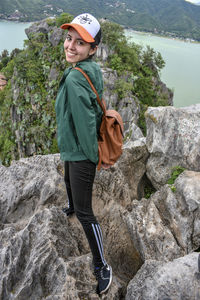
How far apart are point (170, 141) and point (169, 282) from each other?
3.70 metres

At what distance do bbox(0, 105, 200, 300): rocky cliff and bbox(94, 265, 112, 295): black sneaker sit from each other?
0.08 m

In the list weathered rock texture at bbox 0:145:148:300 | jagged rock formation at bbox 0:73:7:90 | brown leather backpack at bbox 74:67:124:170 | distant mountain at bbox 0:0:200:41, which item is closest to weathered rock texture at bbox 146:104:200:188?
weathered rock texture at bbox 0:145:148:300

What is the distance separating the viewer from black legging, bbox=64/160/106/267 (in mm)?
2428

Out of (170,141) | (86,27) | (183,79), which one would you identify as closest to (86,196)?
(86,27)

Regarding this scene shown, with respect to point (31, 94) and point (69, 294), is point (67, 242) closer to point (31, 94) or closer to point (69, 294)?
point (69, 294)

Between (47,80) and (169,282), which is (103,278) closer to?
(169,282)

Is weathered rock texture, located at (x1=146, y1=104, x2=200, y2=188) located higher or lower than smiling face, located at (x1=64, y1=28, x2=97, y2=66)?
lower

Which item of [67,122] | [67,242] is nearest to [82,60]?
[67,122]

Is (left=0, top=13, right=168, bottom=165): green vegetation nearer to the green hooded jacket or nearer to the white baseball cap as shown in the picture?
the white baseball cap

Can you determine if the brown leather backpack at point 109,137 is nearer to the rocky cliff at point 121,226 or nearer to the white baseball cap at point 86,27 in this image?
the white baseball cap at point 86,27

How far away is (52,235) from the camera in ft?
9.43

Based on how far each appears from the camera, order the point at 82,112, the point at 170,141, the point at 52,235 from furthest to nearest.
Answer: the point at 170,141 < the point at 52,235 < the point at 82,112

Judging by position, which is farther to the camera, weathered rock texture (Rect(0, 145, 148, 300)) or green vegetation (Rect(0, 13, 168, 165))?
green vegetation (Rect(0, 13, 168, 165))

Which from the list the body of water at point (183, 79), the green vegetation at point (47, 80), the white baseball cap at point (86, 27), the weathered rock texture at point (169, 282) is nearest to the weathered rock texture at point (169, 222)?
the weathered rock texture at point (169, 282)
